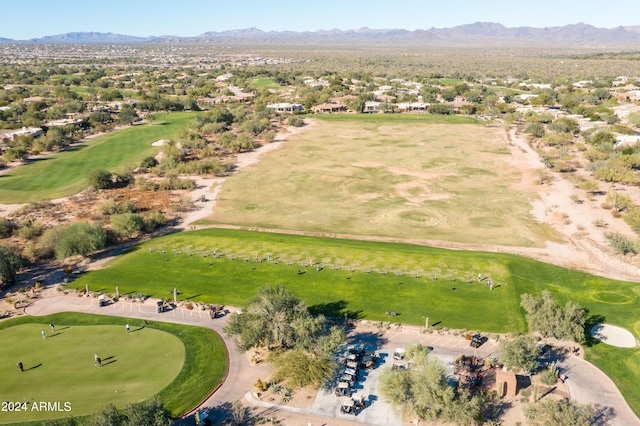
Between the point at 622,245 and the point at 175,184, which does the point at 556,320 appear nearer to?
the point at 622,245

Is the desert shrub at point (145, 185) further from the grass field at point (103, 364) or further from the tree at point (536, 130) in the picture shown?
the tree at point (536, 130)

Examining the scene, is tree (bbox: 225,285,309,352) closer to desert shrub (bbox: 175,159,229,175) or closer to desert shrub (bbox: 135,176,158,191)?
desert shrub (bbox: 135,176,158,191)

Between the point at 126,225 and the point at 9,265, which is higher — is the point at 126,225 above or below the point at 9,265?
above

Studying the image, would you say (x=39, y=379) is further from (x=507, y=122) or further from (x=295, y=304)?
(x=507, y=122)

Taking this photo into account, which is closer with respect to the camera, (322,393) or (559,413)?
(559,413)

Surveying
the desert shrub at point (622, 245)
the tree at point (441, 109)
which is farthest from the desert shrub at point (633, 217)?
the tree at point (441, 109)

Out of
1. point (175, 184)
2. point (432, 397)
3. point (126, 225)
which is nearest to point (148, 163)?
point (175, 184)

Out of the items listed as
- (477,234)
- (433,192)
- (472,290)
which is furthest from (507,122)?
(472,290)

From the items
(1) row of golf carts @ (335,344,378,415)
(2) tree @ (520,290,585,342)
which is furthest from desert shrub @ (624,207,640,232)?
(1) row of golf carts @ (335,344,378,415)
